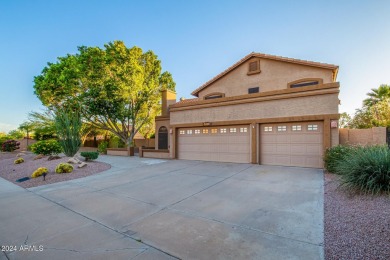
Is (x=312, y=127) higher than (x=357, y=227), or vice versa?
(x=312, y=127)

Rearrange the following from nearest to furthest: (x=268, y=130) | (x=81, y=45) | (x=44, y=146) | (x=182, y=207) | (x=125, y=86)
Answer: (x=182, y=207)
(x=268, y=130)
(x=44, y=146)
(x=125, y=86)
(x=81, y=45)

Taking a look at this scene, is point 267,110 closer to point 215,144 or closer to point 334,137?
point 334,137

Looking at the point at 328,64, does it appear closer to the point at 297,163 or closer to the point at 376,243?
the point at 297,163

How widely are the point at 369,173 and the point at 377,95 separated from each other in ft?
92.8

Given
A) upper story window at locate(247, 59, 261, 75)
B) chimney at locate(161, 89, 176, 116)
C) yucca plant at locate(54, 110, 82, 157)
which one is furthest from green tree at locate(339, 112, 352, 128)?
yucca plant at locate(54, 110, 82, 157)

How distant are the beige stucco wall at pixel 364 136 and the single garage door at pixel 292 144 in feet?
6.87

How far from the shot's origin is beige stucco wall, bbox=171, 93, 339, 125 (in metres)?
10.3

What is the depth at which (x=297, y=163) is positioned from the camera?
1091 cm

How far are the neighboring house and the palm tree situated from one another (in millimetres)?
16421

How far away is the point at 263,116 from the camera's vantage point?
12016 mm

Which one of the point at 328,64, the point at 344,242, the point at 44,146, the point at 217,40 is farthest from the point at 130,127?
the point at 344,242

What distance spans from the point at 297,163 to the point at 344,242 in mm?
8283

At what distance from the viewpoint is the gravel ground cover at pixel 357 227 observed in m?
2.97

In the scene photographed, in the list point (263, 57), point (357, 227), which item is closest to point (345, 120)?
point (263, 57)
